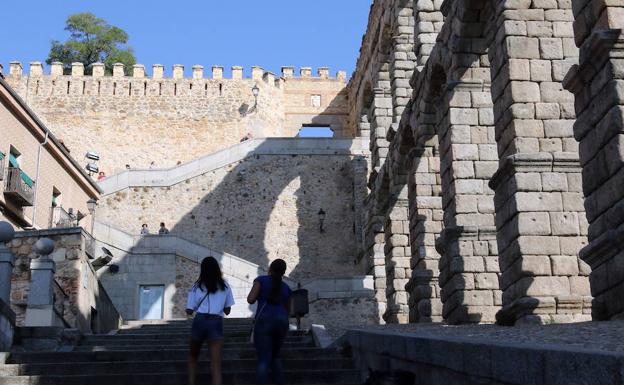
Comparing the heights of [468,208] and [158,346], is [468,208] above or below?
above

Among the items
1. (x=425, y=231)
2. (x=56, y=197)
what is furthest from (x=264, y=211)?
(x=425, y=231)

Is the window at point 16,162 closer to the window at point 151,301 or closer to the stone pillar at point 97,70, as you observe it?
the window at point 151,301

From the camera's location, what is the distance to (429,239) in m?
15.0

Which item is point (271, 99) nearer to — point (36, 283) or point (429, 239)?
point (429, 239)

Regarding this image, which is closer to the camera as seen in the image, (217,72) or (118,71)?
(118,71)

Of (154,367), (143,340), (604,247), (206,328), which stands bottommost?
(154,367)

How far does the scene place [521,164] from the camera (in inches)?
359

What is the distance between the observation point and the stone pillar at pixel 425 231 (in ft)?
48.4

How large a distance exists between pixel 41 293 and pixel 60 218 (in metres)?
11.5

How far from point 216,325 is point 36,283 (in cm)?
578

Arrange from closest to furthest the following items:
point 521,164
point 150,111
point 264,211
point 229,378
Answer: point 229,378
point 521,164
point 264,211
point 150,111

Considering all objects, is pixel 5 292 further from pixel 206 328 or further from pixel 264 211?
pixel 264 211

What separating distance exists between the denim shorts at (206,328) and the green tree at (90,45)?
40331 mm

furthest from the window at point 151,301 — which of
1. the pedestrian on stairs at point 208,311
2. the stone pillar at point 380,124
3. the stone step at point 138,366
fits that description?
the pedestrian on stairs at point 208,311
